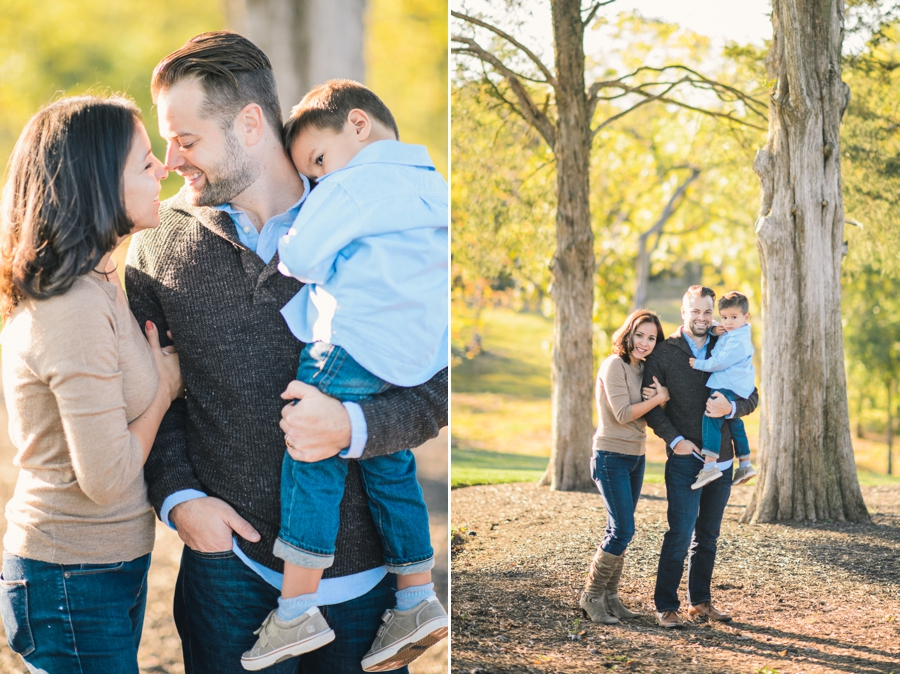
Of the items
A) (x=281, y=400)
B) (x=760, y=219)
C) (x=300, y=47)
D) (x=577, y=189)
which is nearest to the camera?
(x=281, y=400)

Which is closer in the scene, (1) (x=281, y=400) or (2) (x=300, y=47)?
(1) (x=281, y=400)

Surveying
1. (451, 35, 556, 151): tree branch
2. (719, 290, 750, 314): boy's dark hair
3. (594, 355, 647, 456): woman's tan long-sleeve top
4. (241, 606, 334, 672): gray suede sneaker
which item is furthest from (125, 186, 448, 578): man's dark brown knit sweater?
(451, 35, 556, 151): tree branch

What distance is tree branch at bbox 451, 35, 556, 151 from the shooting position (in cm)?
246

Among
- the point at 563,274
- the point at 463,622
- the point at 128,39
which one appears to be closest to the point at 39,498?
the point at 463,622

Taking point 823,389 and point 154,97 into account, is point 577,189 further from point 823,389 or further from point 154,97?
point 154,97

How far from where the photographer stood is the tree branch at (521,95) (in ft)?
8.09

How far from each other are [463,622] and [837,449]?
1.20m

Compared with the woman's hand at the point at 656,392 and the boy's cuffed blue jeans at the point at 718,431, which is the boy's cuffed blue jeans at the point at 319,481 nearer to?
the woman's hand at the point at 656,392

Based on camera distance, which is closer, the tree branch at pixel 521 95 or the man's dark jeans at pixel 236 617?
the man's dark jeans at pixel 236 617

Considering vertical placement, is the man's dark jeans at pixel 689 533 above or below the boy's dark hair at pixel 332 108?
below

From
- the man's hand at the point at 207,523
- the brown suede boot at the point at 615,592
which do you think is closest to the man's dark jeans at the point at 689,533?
the brown suede boot at the point at 615,592

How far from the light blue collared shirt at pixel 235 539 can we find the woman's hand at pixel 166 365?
0.82ft

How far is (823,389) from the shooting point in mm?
2186

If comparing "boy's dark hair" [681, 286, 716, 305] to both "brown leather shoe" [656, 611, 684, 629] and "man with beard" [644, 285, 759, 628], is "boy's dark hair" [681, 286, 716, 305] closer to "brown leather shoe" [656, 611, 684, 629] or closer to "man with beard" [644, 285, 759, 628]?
"man with beard" [644, 285, 759, 628]
